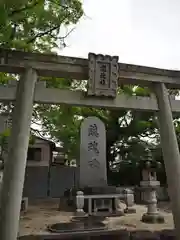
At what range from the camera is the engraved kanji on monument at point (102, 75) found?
478cm

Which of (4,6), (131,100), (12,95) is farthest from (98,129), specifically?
(4,6)

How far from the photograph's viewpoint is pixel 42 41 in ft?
28.9

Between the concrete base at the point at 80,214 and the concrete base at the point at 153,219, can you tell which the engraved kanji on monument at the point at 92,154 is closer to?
the concrete base at the point at 80,214

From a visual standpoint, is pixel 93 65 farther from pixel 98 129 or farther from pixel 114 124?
pixel 114 124

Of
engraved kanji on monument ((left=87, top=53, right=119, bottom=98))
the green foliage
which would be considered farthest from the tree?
engraved kanji on monument ((left=87, top=53, right=119, bottom=98))

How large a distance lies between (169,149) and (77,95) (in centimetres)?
207

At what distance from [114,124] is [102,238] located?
13458mm

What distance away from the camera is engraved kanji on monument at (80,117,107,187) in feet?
30.5

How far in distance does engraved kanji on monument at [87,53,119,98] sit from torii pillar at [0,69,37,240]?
113cm

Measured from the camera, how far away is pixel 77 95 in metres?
4.74

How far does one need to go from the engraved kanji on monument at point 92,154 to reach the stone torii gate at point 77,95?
193 inches


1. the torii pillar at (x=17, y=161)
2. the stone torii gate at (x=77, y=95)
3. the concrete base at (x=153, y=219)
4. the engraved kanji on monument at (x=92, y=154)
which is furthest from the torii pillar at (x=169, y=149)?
the engraved kanji on monument at (x=92, y=154)

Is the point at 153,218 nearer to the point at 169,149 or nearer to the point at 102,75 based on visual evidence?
the point at 169,149

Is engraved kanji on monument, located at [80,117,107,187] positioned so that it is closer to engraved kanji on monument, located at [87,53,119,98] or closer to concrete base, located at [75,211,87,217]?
concrete base, located at [75,211,87,217]
